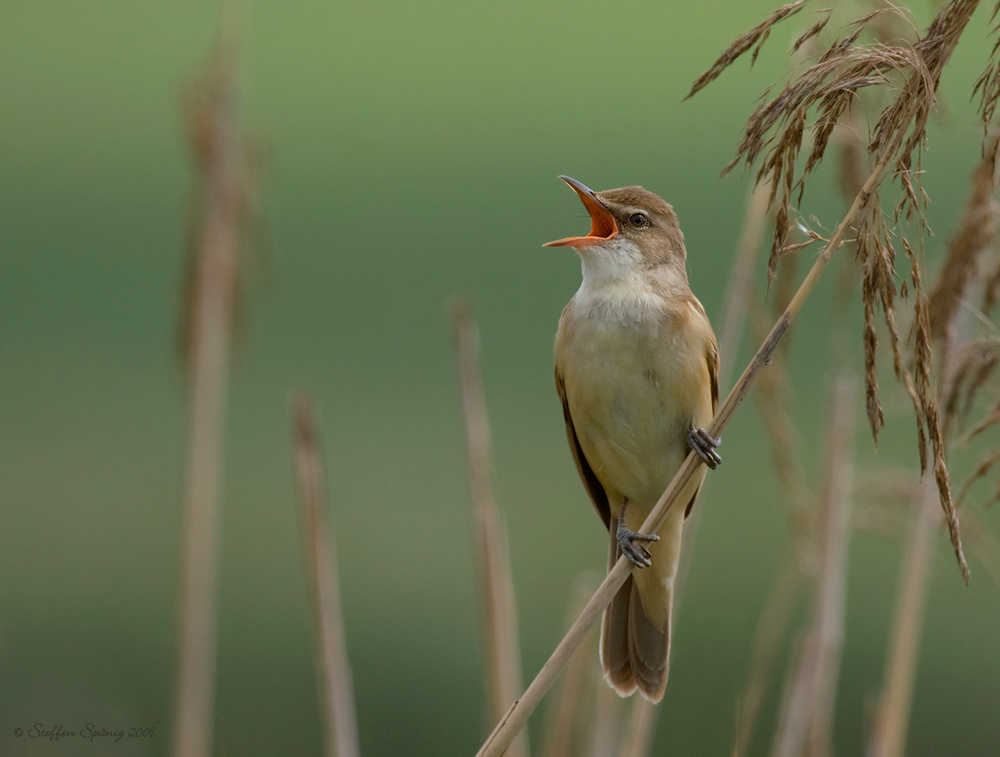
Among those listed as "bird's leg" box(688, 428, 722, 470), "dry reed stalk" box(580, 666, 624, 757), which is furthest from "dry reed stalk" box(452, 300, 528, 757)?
"bird's leg" box(688, 428, 722, 470)

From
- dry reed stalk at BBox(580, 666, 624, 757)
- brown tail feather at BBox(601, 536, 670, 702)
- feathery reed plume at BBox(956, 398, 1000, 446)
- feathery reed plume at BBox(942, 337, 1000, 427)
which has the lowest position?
dry reed stalk at BBox(580, 666, 624, 757)

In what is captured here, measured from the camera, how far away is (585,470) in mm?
2742

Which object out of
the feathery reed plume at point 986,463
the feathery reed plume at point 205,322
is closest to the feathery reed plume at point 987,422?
the feathery reed plume at point 986,463

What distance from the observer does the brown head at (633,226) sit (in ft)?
8.25

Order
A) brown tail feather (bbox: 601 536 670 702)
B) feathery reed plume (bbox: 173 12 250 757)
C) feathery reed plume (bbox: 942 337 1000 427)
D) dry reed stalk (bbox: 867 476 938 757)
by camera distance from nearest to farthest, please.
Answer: feathery reed plume (bbox: 942 337 1000 427), feathery reed plume (bbox: 173 12 250 757), dry reed stalk (bbox: 867 476 938 757), brown tail feather (bbox: 601 536 670 702)

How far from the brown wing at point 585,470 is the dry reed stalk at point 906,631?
2.43ft

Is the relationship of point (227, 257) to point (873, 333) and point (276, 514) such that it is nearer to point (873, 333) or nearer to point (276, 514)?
point (873, 333)

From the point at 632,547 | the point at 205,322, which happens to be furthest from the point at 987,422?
the point at 205,322

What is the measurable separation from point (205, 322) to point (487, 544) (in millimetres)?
765

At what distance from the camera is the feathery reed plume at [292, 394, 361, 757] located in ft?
6.93

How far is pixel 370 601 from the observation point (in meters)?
8.63

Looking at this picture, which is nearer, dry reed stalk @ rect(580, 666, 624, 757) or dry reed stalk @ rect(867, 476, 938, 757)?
dry reed stalk @ rect(867, 476, 938, 757)

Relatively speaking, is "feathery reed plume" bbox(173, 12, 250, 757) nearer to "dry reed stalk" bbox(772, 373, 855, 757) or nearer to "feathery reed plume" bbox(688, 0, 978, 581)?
"feathery reed plume" bbox(688, 0, 978, 581)

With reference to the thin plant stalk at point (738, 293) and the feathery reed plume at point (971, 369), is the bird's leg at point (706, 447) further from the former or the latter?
the feathery reed plume at point (971, 369)
